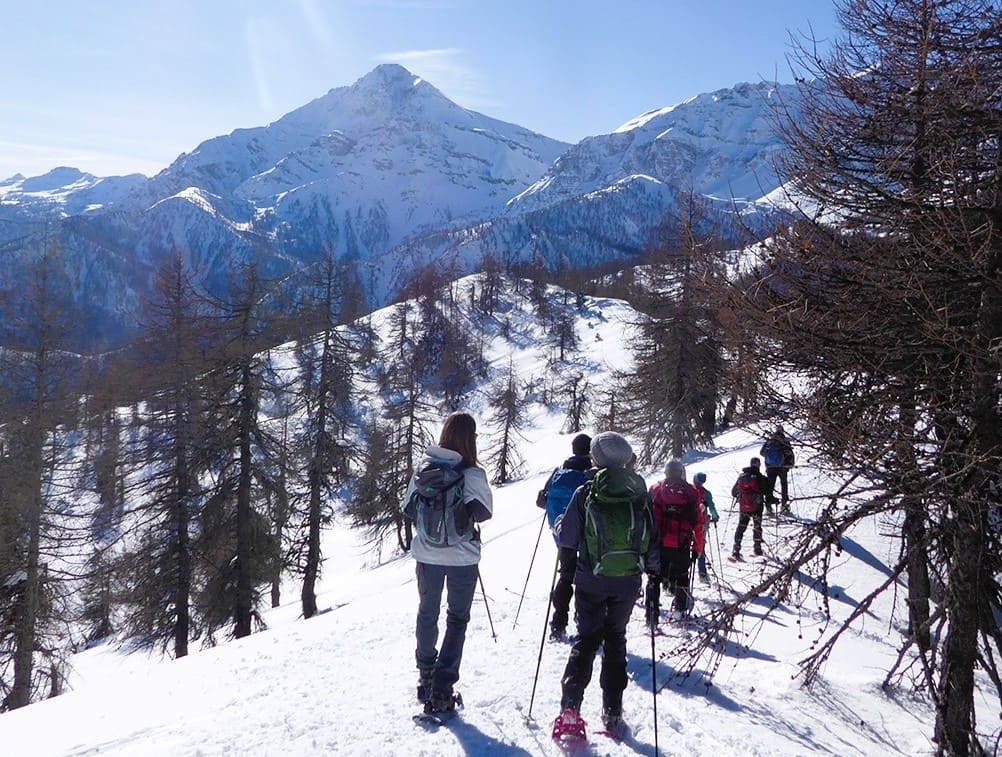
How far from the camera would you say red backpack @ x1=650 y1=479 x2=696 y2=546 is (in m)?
7.24

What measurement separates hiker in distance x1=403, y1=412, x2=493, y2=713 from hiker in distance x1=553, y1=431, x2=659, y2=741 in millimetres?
794

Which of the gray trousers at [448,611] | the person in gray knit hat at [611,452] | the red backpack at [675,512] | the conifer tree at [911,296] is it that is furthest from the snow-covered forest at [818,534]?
the person in gray knit hat at [611,452]

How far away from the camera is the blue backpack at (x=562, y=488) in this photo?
653cm

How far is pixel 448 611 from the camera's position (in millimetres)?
4949

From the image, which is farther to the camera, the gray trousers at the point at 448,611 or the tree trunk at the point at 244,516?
the tree trunk at the point at 244,516

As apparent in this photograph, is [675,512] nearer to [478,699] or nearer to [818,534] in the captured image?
[818,534]

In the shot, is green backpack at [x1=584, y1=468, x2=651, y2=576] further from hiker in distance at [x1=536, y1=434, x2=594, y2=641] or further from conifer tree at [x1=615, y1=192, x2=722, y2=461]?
conifer tree at [x1=615, y1=192, x2=722, y2=461]

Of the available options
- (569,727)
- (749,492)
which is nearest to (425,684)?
(569,727)

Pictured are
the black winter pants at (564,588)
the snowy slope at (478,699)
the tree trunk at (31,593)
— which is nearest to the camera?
the snowy slope at (478,699)

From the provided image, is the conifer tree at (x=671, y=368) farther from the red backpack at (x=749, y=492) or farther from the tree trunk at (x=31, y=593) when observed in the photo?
the tree trunk at (x=31, y=593)

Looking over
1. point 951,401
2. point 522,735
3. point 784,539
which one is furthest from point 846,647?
point 522,735

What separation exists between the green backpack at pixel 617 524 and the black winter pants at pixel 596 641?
28 cm

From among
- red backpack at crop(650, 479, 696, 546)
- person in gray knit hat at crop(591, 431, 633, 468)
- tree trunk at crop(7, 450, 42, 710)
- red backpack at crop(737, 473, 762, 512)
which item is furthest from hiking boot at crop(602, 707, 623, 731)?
tree trunk at crop(7, 450, 42, 710)

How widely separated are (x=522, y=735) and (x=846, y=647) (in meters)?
6.53
